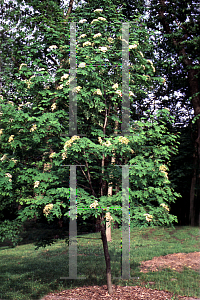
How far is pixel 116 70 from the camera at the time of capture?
703 centimetres

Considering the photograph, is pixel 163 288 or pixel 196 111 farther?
pixel 196 111

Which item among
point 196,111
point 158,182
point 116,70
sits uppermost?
point 196,111

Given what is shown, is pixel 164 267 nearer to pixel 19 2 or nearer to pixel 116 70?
pixel 116 70

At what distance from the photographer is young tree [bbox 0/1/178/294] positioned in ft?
19.5

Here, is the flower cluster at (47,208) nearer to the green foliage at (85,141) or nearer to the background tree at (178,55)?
the green foliage at (85,141)

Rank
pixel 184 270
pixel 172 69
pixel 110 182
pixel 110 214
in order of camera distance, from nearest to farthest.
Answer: pixel 110 214, pixel 110 182, pixel 184 270, pixel 172 69

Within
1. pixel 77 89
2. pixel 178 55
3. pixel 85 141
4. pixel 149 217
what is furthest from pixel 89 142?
pixel 178 55

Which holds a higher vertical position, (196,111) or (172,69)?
(172,69)

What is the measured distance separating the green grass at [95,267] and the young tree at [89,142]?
1811 millimetres

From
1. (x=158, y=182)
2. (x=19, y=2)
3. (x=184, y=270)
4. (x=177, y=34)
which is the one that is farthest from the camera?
(x=177, y=34)

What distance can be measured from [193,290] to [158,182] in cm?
334

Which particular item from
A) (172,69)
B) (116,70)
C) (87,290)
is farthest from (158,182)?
(172,69)

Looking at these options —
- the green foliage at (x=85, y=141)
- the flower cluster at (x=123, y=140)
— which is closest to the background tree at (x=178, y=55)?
the green foliage at (x=85, y=141)

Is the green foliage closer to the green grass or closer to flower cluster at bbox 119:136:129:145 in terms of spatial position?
flower cluster at bbox 119:136:129:145
